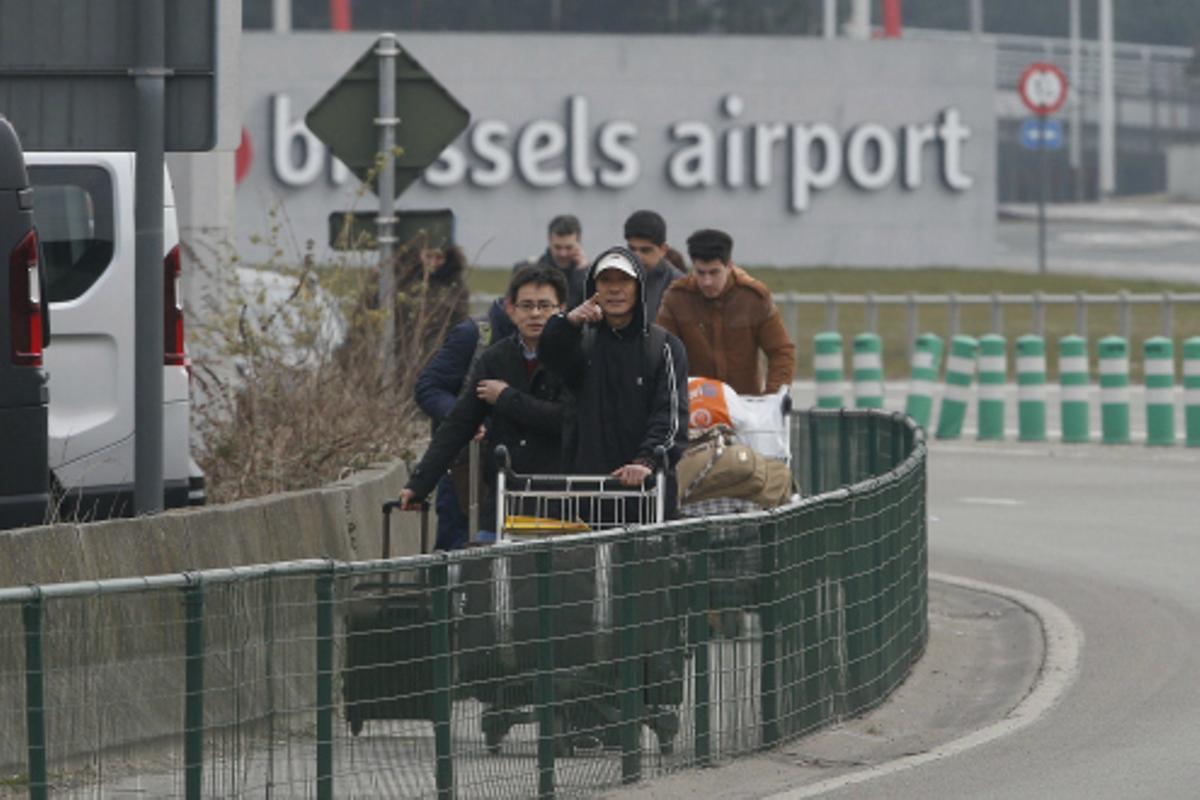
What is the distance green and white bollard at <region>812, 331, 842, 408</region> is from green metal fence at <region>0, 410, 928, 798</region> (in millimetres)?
15842

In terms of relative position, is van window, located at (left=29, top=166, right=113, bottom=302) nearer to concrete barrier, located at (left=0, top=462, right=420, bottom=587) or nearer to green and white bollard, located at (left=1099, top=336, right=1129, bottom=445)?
concrete barrier, located at (left=0, top=462, right=420, bottom=587)

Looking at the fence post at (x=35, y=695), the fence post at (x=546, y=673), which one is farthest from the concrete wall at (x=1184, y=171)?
the fence post at (x=35, y=695)

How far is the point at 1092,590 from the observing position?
14.6m

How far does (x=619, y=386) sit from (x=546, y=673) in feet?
6.52

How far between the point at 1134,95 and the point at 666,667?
3866 inches

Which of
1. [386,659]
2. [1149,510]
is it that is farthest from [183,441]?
[1149,510]

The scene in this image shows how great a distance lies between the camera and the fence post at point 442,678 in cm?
775

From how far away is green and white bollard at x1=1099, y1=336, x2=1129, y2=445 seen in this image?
24781 millimetres

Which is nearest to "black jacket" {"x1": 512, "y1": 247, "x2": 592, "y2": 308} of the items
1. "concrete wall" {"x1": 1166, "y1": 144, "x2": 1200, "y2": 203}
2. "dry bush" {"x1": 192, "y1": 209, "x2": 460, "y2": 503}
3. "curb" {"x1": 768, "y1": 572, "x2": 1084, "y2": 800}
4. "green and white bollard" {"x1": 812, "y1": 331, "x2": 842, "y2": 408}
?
"dry bush" {"x1": 192, "y1": 209, "x2": 460, "y2": 503}

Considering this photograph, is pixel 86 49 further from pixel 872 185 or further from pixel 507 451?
pixel 872 185

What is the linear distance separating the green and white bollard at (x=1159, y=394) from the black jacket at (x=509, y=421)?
15.1m

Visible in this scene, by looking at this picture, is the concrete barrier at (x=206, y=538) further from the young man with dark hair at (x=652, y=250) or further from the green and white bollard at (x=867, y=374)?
the green and white bollard at (x=867, y=374)

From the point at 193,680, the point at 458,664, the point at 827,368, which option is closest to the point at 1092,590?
the point at 458,664

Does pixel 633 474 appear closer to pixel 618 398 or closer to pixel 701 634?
pixel 618 398
